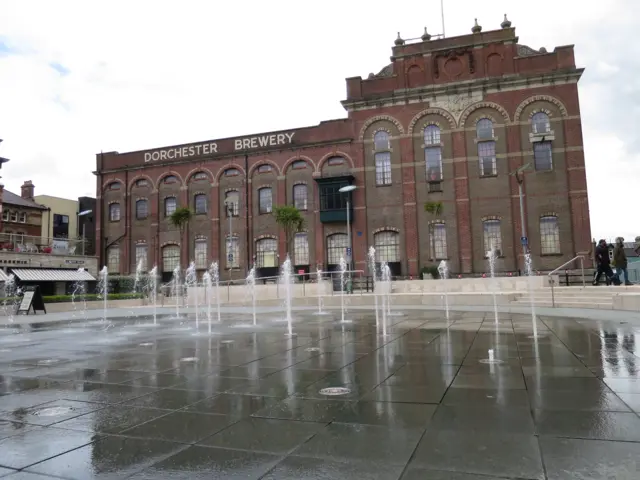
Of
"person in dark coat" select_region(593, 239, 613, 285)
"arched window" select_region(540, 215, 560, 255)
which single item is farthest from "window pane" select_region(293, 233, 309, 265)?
"person in dark coat" select_region(593, 239, 613, 285)

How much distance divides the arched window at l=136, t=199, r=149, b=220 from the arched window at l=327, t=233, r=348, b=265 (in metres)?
17.9

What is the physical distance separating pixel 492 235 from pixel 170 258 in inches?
1055

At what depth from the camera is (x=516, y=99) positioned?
33875mm

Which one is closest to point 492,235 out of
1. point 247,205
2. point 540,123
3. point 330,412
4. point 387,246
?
point 387,246

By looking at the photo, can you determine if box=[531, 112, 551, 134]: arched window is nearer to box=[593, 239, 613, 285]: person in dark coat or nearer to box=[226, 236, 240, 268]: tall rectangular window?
box=[593, 239, 613, 285]: person in dark coat

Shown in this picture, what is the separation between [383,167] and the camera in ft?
119

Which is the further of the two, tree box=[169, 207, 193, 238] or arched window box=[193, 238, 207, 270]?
arched window box=[193, 238, 207, 270]

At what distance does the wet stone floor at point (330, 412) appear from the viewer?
10.4 feet

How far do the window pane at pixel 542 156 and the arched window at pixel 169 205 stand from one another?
97.2ft

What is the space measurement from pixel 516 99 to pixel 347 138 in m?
12.4

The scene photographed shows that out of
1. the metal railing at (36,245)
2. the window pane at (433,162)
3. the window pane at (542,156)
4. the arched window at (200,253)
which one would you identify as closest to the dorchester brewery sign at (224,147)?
the arched window at (200,253)

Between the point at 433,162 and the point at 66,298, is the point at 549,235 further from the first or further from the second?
the point at 66,298

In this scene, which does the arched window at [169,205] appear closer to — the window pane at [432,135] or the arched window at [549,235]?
the window pane at [432,135]

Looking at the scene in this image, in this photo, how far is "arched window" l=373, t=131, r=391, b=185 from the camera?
3616 centimetres
